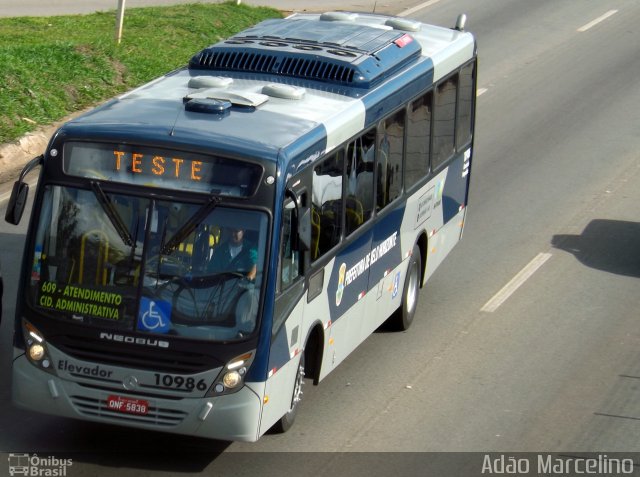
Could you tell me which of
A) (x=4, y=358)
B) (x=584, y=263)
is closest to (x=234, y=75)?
(x=4, y=358)

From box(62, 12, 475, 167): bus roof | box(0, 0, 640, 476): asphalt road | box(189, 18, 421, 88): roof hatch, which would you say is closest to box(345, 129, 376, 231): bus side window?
box(62, 12, 475, 167): bus roof

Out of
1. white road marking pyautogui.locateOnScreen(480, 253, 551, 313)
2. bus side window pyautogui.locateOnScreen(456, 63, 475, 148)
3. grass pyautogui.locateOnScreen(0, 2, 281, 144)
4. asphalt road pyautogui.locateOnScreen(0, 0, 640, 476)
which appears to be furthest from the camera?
grass pyautogui.locateOnScreen(0, 2, 281, 144)

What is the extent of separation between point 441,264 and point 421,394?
4245mm

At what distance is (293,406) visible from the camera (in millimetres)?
11227

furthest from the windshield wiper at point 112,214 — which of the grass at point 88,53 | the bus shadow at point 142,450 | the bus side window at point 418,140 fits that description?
the grass at point 88,53

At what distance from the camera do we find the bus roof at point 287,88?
1038cm

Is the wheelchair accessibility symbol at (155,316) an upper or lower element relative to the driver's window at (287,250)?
lower

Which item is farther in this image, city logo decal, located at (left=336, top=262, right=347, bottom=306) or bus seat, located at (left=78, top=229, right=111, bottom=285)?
city logo decal, located at (left=336, top=262, right=347, bottom=306)

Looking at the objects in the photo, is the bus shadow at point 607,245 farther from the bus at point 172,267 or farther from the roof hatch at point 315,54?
the bus at point 172,267

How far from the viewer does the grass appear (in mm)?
20656

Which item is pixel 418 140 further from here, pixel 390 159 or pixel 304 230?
pixel 304 230

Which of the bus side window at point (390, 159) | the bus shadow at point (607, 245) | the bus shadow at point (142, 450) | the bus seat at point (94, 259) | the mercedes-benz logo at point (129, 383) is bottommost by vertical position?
the bus shadow at point (607, 245)

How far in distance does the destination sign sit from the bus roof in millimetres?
92

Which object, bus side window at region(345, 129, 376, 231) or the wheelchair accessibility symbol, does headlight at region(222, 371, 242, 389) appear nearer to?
the wheelchair accessibility symbol
